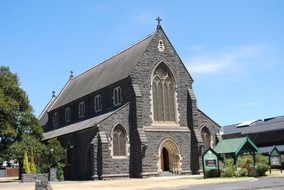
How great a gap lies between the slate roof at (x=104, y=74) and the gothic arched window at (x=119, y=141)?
546 centimetres

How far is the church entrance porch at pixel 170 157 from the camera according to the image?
137 ft

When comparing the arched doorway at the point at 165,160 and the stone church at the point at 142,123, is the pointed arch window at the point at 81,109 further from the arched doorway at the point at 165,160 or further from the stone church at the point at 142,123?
the arched doorway at the point at 165,160

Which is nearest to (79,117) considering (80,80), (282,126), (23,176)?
(80,80)

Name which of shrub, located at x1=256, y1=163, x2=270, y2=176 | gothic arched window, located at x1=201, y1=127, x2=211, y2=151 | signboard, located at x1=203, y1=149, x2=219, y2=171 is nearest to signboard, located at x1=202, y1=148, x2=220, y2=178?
signboard, located at x1=203, y1=149, x2=219, y2=171

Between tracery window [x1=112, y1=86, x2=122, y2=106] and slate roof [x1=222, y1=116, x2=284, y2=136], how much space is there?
26.3 meters

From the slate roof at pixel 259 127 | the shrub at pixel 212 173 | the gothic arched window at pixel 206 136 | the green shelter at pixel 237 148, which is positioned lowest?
the shrub at pixel 212 173

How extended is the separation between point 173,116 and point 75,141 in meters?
10.3

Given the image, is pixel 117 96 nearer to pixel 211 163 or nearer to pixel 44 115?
pixel 211 163

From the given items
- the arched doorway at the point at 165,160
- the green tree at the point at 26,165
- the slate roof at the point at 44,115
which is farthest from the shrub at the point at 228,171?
the slate roof at the point at 44,115

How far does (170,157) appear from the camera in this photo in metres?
42.2

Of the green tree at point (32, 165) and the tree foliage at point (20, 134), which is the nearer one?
the tree foliage at point (20, 134)

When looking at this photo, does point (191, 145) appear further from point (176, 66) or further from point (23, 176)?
point (23, 176)

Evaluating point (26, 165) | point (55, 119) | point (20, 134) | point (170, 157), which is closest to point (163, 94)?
point (170, 157)

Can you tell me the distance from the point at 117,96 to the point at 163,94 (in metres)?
4.70
